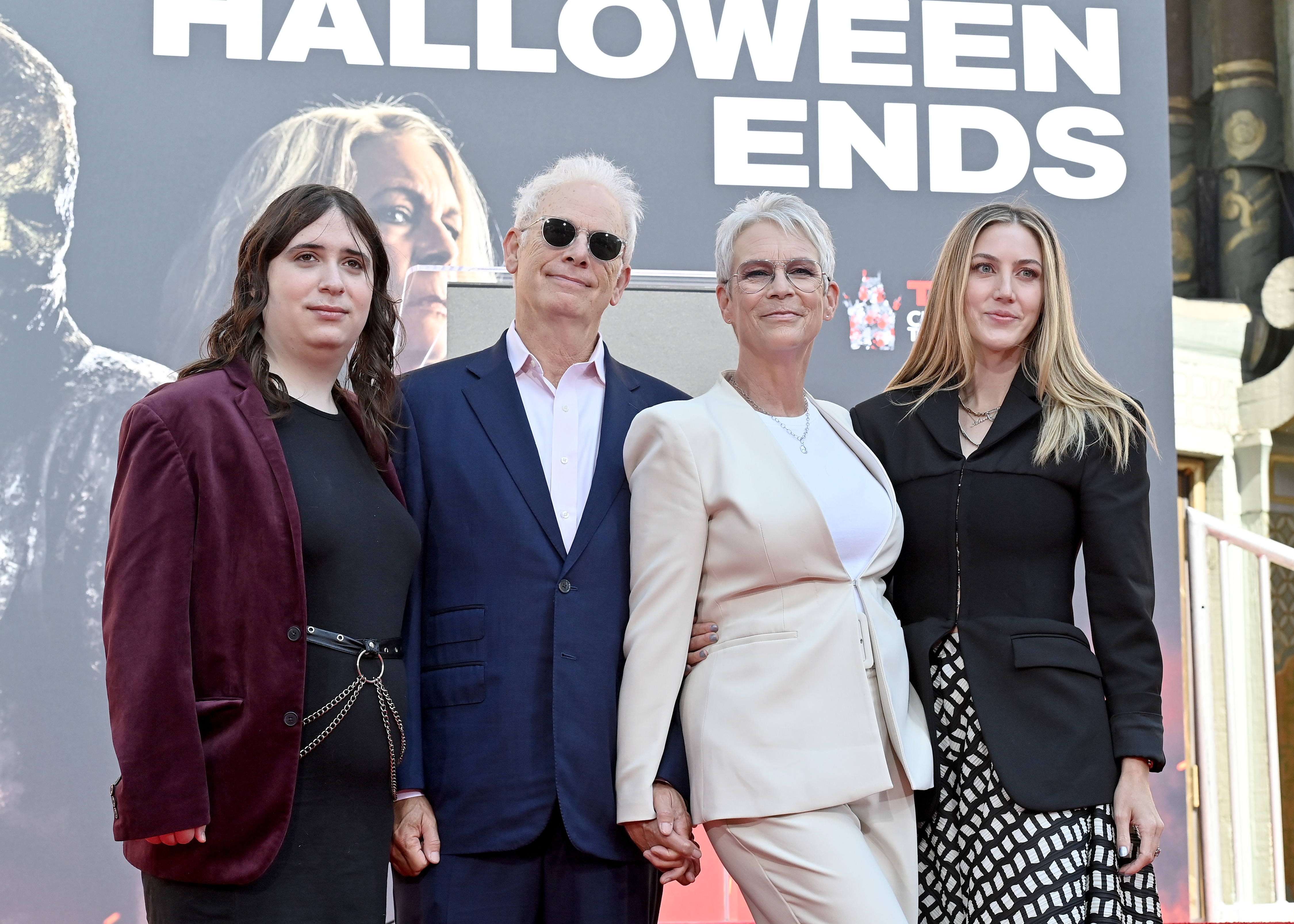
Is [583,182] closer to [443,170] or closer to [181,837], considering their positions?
[181,837]

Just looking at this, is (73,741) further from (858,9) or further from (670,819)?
(858,9)

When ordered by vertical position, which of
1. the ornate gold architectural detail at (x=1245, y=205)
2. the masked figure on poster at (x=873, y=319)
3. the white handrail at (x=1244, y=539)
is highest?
the ornate gold architectural detail at (x=1245, y=205)

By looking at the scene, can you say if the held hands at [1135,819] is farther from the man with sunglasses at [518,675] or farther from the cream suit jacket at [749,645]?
the man with sunglasses at [518,675]

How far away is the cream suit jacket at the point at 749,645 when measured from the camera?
2072mm

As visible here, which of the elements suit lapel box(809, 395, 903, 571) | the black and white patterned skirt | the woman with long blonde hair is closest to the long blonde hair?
the woman with long blonde hair

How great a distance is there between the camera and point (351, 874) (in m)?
1.92

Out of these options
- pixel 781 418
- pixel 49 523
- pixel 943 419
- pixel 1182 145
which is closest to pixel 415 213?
pixel 49 523

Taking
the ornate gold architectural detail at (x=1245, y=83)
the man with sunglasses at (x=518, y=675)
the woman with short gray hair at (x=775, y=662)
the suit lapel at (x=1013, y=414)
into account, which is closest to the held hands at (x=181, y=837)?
the man with sunglasses at (x=518, y=675)

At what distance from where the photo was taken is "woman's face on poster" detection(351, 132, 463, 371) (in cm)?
479

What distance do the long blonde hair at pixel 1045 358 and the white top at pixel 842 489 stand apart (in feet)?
0.71

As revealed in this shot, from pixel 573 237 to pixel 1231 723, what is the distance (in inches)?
Result: 131

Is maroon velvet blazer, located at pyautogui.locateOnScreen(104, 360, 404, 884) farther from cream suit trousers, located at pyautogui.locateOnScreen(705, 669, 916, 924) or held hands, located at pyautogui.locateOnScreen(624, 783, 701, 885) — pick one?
cream suit trousers, located at pyautogui.locateOnScreen(705, 669, 916, 924)

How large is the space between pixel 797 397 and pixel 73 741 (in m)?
3.27

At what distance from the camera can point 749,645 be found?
6.98 ft
